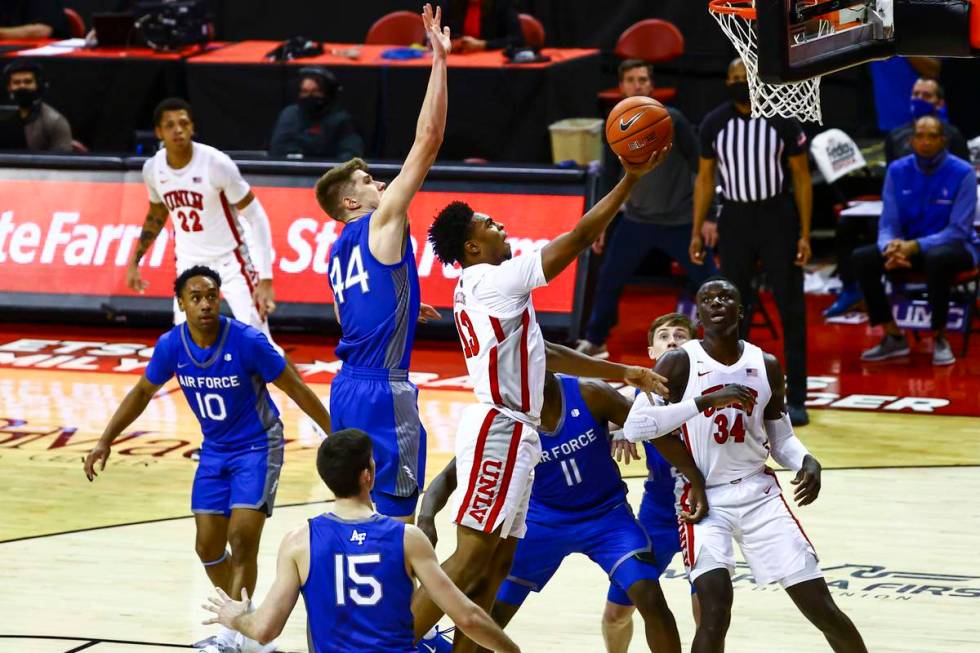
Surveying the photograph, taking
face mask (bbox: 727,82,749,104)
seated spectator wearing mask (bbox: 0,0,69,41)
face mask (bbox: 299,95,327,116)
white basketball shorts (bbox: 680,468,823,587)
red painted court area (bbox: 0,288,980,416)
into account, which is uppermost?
seated spectator wearing mask (bbox: 0,0,69,41)

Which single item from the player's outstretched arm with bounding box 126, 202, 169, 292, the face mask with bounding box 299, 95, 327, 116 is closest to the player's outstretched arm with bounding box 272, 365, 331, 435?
the player's outstretched arm with bounding box 126, 202, 169, 292

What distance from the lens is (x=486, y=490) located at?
5.98 metres

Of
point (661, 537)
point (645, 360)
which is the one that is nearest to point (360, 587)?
point (661, 537)

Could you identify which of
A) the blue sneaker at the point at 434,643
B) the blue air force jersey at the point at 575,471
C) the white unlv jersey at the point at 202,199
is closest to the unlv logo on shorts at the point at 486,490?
the blue air force jersey at the point at 575,471

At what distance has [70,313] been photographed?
527 inches

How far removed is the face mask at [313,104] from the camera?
44.7ft

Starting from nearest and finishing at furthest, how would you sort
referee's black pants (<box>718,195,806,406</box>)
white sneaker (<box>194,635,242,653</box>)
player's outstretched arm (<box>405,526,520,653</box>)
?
player's outstretched arm (<box>405,526,520,653</box>) → white sneaker (<box>194,635,242,653</box>) → referee's black pants (<box>718,195,806,406</box>)

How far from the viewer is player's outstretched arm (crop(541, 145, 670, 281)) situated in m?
5.56

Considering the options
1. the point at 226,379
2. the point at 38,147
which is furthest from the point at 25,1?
the point at 226,379

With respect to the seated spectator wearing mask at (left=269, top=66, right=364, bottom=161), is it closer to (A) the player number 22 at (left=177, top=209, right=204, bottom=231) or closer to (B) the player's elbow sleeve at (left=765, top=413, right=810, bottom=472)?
(A) the player number 22 at (left=177, top=209, right=204, bottom=231)

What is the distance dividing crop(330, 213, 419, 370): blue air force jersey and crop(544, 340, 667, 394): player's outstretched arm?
576 mm

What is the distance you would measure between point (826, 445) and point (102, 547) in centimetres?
450

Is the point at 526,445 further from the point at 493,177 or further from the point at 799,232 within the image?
the point at 493,177

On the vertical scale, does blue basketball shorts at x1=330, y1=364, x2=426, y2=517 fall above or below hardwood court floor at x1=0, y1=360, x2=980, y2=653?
above
